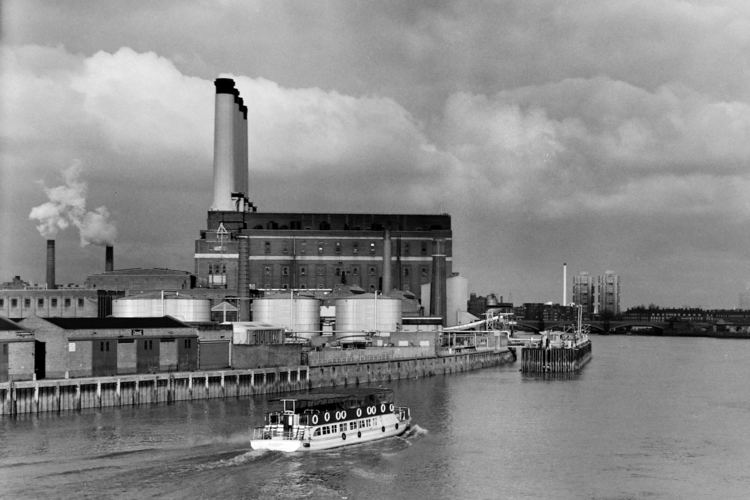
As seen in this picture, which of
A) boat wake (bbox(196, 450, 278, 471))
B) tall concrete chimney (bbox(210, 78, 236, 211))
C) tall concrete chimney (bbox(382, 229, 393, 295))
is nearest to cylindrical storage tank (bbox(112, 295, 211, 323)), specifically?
tall concrete chimney (bbox(382, 229, 393, 295))

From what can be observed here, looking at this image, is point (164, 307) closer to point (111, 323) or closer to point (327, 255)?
point (111, 323)

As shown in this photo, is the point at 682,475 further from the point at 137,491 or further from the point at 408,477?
the point at 137,491

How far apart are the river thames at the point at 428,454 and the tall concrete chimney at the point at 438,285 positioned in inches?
1802

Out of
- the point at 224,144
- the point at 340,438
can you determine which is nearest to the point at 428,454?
the point at 340,438

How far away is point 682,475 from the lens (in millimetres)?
43500

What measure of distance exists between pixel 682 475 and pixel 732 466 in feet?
12.8

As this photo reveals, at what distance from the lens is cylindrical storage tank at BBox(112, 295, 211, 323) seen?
89.3 meters

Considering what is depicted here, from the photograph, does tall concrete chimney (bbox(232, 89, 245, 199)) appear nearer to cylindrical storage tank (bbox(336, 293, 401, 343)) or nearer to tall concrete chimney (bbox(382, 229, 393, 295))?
tall concrete chimney (bbox(382, 229, 393, 295))

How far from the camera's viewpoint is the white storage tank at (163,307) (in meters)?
89.3

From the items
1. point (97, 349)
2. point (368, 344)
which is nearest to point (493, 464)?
point (97, 349)

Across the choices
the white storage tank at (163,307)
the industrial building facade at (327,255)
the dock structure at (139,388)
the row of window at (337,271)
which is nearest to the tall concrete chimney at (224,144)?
the industrial building facade at (327,255)

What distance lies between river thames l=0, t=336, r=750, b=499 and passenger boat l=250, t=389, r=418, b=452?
0.76 metres

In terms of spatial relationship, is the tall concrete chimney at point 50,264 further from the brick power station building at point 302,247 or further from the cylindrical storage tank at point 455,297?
the cylindrical storage tank at point 455,297

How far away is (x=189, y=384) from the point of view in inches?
2579
